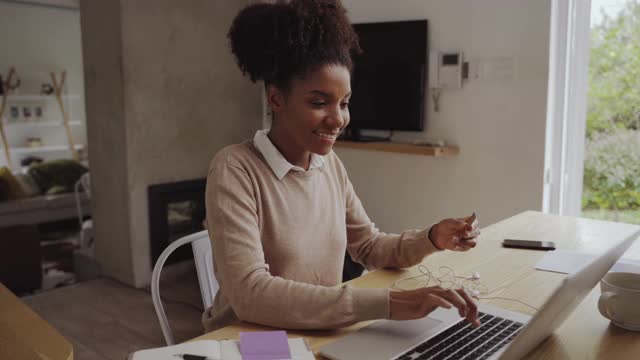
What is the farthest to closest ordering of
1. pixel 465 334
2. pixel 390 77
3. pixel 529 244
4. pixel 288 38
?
pixel 390 77
pixel 529 244
pixel 288 38
pixel 465 334

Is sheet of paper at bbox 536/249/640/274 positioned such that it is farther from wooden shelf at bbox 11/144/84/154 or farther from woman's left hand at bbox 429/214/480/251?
wooden shelf at bbox 11/144/84/154

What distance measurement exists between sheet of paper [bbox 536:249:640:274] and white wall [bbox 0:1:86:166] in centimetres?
730

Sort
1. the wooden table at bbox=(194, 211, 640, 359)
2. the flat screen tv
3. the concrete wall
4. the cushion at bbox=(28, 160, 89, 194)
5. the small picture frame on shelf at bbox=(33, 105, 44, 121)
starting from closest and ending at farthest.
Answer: the wooden table at bbox=(194, 211, 640, 359) → the flat screen tv → the concrete wall → the cushion at bbox=(28, 160, 89, 194) → the small picture frame on shelf at bbox=(33, 105, 44, 121)

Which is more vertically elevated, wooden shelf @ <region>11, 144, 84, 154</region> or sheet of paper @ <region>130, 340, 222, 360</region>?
sheet of paper @ <region>130, 340, 222, 360</region>

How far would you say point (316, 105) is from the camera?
1.17 m

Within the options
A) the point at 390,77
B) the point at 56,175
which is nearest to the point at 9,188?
the point at 56,175

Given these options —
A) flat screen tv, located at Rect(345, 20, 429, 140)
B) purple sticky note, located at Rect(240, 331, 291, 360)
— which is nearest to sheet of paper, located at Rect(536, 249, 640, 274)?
purple sticky note, located at Rect(240, 331, 291, 360)

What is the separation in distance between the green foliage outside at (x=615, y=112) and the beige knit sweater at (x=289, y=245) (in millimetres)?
2118

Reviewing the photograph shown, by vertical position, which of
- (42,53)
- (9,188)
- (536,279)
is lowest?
(9,188)

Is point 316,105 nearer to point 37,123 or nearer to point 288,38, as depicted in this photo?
point 288,38

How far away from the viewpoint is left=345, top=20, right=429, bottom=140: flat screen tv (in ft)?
11.3

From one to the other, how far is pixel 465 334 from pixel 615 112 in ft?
8.08

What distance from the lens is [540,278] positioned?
134cm

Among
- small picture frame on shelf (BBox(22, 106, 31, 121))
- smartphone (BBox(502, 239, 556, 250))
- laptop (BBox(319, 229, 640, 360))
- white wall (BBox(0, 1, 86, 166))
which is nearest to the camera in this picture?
laptop (BBox(319, 229, 640, 360))
